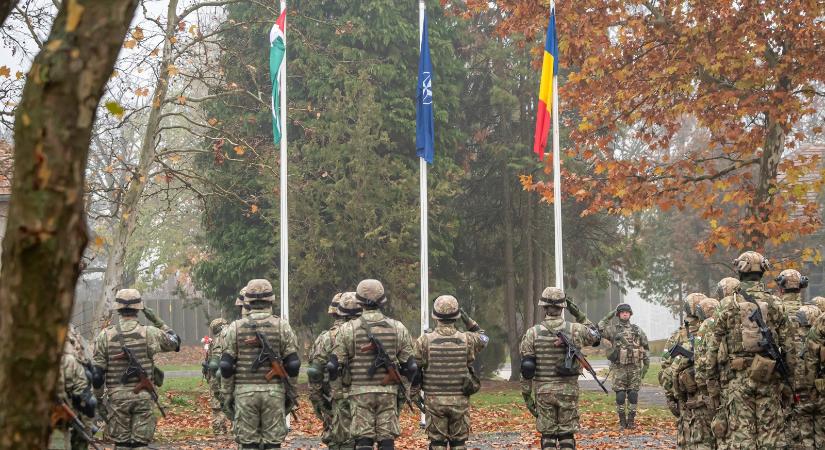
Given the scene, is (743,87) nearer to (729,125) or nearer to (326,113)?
Answer: (729,125)

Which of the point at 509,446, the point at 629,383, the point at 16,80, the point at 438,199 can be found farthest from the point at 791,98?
the point at 16,80

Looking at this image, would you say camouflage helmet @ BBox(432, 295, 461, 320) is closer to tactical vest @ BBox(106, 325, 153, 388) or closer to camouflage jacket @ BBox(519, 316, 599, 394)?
camouflage jacket @ BBox(519, 316, 599, 394)

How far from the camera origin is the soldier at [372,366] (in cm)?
1358

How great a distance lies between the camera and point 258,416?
13898 mm

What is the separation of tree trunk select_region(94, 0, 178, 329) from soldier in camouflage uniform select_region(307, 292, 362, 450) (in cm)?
925

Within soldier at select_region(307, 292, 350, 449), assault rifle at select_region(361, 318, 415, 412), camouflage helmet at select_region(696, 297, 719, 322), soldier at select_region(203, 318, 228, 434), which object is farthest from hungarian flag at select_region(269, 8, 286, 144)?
camouflage helmet at select_region(696, 297, 719, 322)

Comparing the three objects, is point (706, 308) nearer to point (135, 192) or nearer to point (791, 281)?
point (791, 281)

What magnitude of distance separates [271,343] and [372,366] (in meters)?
1.19

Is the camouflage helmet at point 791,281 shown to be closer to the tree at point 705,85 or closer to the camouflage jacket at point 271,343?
the camouflage jacket at point 271,343

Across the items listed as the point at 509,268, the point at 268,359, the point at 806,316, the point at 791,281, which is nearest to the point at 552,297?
the point at 791,281

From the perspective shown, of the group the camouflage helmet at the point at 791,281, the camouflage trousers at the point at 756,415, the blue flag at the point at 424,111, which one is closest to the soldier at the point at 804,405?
the camouflage trousers at the point at 756,415

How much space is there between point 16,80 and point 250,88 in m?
10.7

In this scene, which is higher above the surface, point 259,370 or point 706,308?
point 706,308

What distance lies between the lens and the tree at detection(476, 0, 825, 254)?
903 inches
